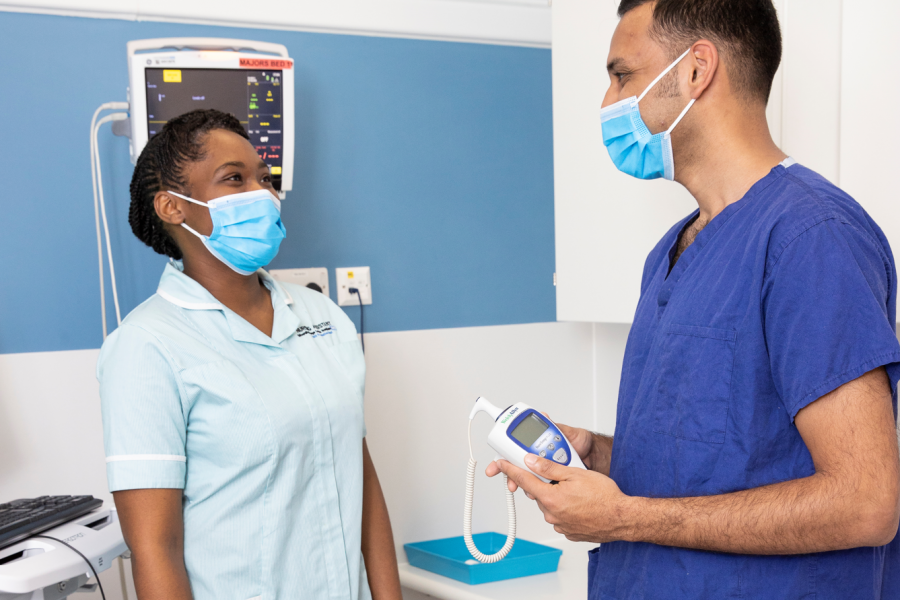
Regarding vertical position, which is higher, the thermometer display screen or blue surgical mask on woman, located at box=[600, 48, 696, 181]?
blue surgical mask on woman, located at box=[600, 48, 696, 181]

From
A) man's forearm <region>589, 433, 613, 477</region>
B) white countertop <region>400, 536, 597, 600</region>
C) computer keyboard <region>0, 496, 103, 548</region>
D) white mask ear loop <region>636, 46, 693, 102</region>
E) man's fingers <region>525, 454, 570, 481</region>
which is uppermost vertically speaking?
white mask ear loop <region>636, 46, 693, 102</region>

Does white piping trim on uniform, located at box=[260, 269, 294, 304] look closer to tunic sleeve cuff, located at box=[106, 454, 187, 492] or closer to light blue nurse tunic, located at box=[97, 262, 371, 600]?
light blue nurse tunic, located at box=[97, 262, 371, 600]

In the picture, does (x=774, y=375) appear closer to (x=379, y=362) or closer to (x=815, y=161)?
(x=815, y=161)

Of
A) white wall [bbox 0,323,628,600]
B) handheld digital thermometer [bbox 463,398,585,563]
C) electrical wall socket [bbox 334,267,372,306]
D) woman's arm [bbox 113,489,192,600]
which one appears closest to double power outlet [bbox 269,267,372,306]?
electrical wall socket [bbox 334,267,372,306]

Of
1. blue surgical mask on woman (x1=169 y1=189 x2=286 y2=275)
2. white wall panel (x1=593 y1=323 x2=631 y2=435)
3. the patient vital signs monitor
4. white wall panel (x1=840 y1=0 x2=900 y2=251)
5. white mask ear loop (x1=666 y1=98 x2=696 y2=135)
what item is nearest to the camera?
white mask ear loop (x1=666 y1=98 x2=696 y2=135)

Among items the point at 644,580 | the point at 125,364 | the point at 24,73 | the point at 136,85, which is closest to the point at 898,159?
the point at 644,580

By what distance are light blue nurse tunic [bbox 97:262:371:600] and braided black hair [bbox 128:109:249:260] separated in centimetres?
12

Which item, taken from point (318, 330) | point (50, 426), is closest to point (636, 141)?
point (318, 330)

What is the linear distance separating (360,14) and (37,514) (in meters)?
1.46

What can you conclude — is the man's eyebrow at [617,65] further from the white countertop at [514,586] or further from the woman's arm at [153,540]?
the white countertop at [514,586]

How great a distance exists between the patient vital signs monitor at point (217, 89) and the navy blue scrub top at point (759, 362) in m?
1.03

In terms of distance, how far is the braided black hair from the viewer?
1.38m

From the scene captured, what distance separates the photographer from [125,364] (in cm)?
117

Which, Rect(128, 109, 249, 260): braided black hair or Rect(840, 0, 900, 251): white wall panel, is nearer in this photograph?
Rect(840, 0, 900, 251): white wall panel
